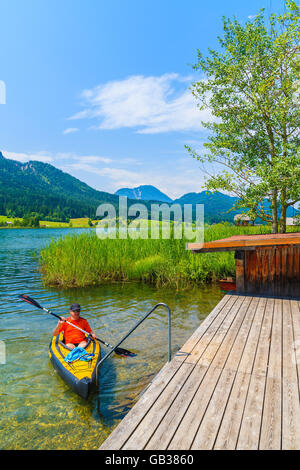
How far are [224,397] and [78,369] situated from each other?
299 cm

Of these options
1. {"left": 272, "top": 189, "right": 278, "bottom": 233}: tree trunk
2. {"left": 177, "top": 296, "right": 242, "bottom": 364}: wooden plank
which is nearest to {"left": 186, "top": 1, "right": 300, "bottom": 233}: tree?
{"left": 272, "top": 189, "right": 278, "bottom": 233}: tree trunk

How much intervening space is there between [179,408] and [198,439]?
58 cm

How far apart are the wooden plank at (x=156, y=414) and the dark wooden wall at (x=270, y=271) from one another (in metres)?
5.89

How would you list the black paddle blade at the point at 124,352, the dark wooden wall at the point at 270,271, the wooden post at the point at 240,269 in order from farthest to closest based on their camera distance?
1. the wooden post at the point at 240,269
2. the dark wooden wall at the point at 270,271
3. the black paddle blade at the point at 124,352

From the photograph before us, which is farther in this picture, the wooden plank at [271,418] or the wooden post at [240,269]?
the wooden post at [240,269]

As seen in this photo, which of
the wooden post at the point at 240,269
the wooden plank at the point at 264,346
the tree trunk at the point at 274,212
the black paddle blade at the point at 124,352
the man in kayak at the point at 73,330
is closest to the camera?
the wooden plank at the point at 264,346

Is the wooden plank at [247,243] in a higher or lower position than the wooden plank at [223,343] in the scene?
higher

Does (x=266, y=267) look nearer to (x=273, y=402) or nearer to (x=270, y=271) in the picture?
(x=270, y=271)

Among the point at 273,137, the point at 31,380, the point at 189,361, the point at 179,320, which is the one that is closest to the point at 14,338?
the point at 31,380

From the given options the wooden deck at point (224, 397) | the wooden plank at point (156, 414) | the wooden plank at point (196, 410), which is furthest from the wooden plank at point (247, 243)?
the wooden plank at point (156, 414)

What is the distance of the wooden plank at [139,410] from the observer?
312 cm

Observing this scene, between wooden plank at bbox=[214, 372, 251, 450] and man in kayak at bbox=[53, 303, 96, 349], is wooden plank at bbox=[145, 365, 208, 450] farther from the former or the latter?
man in kayak at bbox=[53, 303, 96, 349]

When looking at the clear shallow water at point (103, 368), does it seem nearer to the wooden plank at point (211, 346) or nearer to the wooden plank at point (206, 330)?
the wooden plank at point (206, 330)

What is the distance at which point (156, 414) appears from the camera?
3.56 meters
